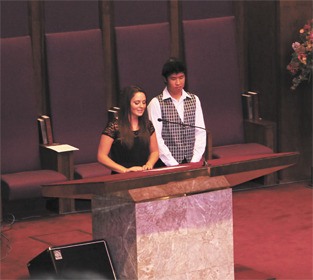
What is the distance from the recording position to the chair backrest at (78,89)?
6707 mm

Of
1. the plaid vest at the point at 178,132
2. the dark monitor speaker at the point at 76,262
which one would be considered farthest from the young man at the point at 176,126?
the dark monitor speaker at the point at 76,262

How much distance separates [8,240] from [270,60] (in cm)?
274

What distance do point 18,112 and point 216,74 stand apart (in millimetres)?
1663

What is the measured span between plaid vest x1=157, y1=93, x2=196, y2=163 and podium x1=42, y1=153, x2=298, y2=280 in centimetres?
125

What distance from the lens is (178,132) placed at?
561 cm

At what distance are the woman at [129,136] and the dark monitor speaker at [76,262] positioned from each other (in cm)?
60

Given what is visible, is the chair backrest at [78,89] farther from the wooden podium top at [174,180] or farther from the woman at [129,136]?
the wooden podium top at [174,180]

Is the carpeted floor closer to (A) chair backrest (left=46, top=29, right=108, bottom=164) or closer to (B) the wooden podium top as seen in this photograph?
(A) chair backrest (left=46, top=29, right=108, bottom=164)

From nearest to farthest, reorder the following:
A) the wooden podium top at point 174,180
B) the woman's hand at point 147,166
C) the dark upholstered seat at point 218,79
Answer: the wooden podium top at point 174,180 < the woman's hand at point 147,166 < the dark upholstered seat at point 218,79

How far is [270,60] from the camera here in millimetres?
7418

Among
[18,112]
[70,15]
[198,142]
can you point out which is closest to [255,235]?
[198,142]

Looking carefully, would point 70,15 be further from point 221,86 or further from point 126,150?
point 126,150

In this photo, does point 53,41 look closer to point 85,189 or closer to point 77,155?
point 77,155

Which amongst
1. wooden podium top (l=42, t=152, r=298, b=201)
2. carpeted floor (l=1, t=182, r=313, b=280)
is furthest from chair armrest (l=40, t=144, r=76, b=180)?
wooden podium top (l=42, t=152, r=298, b=201)
